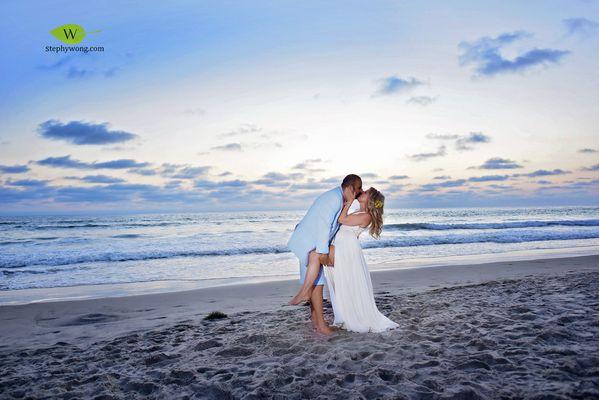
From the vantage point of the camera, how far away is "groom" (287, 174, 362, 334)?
5.35m

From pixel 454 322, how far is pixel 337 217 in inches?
84.6

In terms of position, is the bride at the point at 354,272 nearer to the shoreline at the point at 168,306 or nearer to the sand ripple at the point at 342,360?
the sand ripple at the point at 342,360

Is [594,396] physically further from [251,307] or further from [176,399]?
[251,307]

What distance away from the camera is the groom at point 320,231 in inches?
211

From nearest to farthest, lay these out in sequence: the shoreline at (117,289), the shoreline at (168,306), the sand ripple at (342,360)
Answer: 1. the sand ripple at (342,360)
2. the shoreline at (168,306)
3. the shoreline at (117,289)

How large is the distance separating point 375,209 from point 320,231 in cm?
81

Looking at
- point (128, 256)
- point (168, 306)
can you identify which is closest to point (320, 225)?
point (168, 306)

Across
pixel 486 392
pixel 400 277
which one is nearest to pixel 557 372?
pixel 486 392

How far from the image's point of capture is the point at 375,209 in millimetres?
5582

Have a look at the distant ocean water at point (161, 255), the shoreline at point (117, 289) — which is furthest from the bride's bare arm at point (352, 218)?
the distant ocean water at point (161, 255)

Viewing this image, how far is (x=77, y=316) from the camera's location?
7148 millimetres

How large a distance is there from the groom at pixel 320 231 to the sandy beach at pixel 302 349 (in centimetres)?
52

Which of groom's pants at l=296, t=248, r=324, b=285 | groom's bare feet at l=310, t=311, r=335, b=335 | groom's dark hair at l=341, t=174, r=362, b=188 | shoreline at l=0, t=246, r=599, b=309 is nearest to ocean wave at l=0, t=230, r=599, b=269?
Answer: shoreline at l=0, t=246, r=599, b=309

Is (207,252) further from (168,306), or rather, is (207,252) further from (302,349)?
(302,349)
